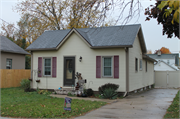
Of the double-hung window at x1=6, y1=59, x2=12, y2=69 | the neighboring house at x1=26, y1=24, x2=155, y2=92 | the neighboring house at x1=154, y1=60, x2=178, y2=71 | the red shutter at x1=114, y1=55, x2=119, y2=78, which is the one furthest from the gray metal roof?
the neighboring house at x1=154, y1=60, x2=178, y2=71

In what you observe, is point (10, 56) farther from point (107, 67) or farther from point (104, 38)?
point (107, 67)

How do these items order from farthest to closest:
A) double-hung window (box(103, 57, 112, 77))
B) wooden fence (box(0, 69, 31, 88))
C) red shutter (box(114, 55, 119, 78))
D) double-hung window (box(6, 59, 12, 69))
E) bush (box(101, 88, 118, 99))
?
double-hung window (box(6, 59, 12, 69)), wooden fence (box(0, 69, 31, 88)), double-hung window (box(103, 57, 112, 77)), red shutter (box(114, 55, 119, 78)), bush (box(101, 88, 118, 99))

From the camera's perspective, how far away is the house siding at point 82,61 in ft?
45.0

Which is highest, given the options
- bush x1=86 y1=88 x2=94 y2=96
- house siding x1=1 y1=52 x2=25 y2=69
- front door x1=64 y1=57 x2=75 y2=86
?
house siding x1=1 y1=52 x2=25 y2=69

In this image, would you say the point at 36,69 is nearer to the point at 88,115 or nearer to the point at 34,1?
the point at 88,115

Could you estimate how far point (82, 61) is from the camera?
48.4ft

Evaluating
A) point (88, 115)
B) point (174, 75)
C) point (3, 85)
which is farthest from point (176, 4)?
point (174, 75)

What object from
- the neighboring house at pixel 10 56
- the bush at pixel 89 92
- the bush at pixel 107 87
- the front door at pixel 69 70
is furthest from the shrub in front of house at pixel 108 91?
the neighboring house at pixel 10 56

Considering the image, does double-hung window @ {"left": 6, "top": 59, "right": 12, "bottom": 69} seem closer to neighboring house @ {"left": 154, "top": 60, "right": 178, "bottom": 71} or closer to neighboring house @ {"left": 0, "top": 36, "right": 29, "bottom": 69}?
neighboring house @ {"left": 0, "top": 36, "right": 29, "bottom": 69}

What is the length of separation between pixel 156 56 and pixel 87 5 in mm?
48447

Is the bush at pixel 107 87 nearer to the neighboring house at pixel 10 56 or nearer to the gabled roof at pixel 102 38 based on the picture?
the gabled roof at pixel 102 38

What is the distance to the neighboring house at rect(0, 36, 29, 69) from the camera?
20.8 meters

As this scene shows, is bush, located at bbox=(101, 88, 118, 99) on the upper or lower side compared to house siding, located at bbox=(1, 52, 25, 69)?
lower

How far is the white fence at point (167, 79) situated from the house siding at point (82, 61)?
13.3 m
